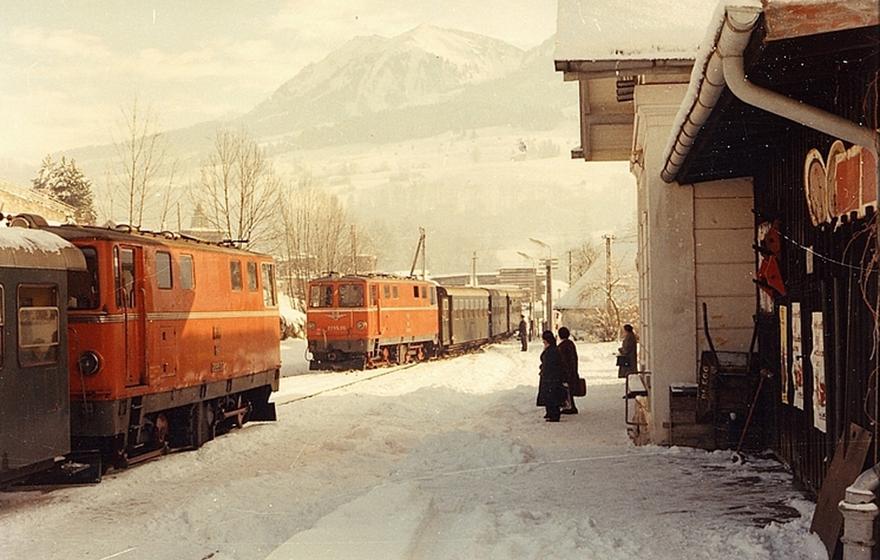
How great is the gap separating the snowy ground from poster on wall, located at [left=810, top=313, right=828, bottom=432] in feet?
2.61

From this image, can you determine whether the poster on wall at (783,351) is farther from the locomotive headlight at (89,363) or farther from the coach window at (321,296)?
the coach window at (321,296)

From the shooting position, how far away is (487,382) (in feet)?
86.5

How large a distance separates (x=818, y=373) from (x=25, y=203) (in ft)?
117

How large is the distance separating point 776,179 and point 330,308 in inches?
908

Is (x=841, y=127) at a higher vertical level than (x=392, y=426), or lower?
higher

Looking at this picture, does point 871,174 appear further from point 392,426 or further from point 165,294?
point 392,426

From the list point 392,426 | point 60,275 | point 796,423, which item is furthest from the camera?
point 392,426

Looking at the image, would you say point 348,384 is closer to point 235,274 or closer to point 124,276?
point 235,274

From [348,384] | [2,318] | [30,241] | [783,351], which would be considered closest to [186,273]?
[30,241]

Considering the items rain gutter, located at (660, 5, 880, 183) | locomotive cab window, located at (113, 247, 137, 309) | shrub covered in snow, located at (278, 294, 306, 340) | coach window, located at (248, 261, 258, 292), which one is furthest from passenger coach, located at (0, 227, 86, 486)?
shrub covered in snow, located at (278, 294, 306, 340)

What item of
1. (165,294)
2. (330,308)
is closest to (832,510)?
(165,294)

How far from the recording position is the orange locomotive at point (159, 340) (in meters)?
11.8

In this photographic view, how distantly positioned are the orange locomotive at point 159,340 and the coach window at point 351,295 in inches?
567

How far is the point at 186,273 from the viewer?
46.4ft
